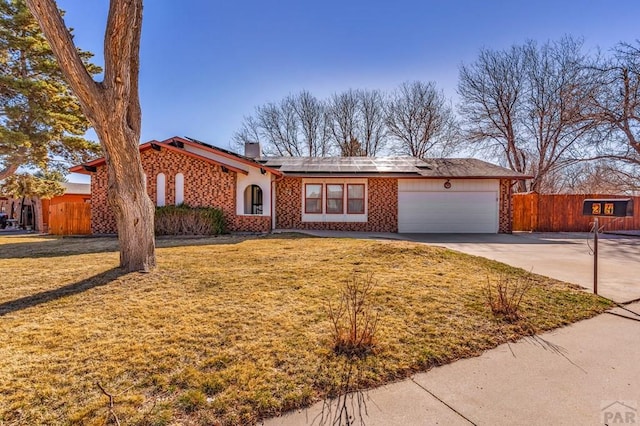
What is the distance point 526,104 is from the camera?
21.9m

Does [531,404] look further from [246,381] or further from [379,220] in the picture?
[379,220]

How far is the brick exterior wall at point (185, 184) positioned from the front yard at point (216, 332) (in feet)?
22.5

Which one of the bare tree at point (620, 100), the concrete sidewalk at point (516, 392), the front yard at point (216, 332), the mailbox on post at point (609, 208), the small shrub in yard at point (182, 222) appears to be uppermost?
the bare tree at point (620, 100)

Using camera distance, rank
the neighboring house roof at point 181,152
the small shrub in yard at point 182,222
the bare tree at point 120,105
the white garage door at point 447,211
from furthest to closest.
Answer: the white garage door at point 447,211 → the neighboring house roof at point 181,152 → the small shrub in yard at point 182,222 → the bare tree at point 120,105

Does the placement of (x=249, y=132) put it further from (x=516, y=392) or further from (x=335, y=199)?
(x=516, y=392)

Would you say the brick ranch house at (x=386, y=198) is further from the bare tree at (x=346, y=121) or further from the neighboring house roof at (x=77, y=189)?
the neighboring house roof at (x=77, y=189)

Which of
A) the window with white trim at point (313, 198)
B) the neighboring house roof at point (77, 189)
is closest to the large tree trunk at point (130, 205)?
the window with white trim at point (313, 198)

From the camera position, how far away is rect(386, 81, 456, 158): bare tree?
25.9m

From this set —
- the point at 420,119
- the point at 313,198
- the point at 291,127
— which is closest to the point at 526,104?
the point at 420,119

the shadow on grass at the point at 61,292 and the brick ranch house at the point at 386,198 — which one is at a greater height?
the brick ranch house at the point at 386,198

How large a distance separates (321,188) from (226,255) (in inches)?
303

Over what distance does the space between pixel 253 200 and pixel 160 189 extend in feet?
14.2

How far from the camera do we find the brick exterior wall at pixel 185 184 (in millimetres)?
13141

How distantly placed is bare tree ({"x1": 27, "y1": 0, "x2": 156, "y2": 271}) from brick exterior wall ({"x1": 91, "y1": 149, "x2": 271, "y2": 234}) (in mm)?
7248
